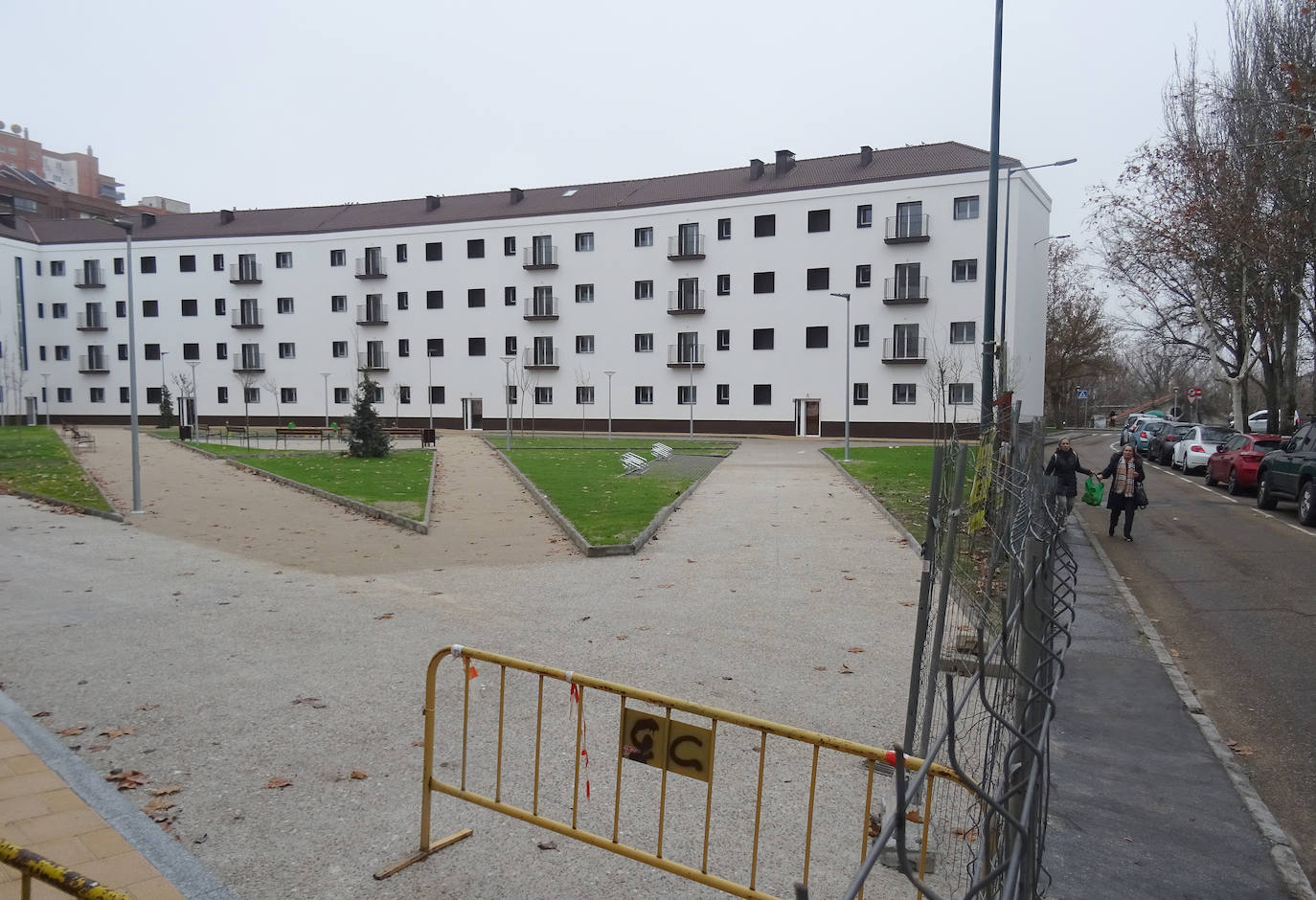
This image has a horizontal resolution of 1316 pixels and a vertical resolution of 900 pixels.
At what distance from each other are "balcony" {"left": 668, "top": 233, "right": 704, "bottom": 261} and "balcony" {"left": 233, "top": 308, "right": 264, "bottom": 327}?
102 ft

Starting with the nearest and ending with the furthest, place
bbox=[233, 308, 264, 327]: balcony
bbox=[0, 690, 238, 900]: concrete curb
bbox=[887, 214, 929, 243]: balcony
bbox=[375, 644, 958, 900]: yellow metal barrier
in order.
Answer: bbox=[375, 644, 958, 900]: yellow metal barrier → bbox=[0, 690, 238, 900]: concrete curb → bbox=[887, 214, 929, 243]: balcony → bbox=[233, 308, 264, 327]: balcony

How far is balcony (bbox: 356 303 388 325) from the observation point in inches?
2409

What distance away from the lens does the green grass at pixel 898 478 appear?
16938mm

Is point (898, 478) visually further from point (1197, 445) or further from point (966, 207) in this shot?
point (966, 207)

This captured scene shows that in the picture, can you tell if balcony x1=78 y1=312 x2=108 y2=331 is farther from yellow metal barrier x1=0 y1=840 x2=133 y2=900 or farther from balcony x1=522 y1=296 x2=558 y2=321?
yellow metal barrier x1=0 y1=840 x2=133 y2=900

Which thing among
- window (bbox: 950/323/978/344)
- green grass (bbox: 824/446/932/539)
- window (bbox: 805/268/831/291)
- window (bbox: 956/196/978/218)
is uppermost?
window (bbox: 956/196/978/218)

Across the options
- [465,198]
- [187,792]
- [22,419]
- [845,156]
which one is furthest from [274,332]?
[187,792]

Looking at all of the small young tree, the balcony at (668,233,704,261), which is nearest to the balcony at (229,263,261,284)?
the balcony at (668,233,704,261)

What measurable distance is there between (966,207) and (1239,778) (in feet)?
154

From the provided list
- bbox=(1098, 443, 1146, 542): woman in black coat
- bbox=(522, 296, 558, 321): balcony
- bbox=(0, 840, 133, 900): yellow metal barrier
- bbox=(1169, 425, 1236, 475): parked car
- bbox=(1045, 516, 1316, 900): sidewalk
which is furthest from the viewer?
bbox=(522, 296, 558, 321): balcony

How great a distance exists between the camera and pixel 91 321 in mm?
67125

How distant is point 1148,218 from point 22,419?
73.9 m

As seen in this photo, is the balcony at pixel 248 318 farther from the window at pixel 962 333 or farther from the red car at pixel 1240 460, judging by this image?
the red car at pixel 1240 460

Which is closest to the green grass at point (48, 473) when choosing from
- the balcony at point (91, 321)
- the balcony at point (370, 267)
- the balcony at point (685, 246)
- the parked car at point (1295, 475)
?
the parked car at point (1295, 475)
